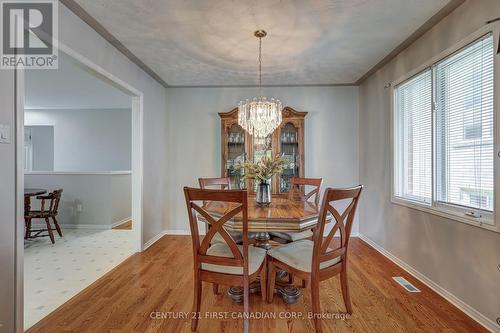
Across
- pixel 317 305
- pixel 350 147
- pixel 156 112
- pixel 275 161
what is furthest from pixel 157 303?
pixel 350 147

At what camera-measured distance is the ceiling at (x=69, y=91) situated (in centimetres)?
393

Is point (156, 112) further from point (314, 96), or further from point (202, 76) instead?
point (314, 96)

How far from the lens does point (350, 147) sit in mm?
4309

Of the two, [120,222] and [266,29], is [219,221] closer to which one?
[266,29]

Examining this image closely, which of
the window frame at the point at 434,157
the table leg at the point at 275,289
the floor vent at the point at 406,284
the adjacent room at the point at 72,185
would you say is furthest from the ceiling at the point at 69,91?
the floor vent at the point at 406,284

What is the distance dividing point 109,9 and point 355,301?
10.5ft

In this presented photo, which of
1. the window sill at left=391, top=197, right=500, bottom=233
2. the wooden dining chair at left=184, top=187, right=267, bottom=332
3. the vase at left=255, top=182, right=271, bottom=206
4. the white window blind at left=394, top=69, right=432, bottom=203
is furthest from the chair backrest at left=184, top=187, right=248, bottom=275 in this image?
the white window blind at left=394, top=69, right=432, bottom=203

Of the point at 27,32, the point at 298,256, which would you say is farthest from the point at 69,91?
the point at 298,256

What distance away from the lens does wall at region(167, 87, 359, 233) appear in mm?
4309

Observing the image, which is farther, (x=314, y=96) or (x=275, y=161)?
(x=314, y=96)

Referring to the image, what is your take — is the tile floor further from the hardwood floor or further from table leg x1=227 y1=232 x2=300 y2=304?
table leg x1=227 y1=232 x2=300 y2=304

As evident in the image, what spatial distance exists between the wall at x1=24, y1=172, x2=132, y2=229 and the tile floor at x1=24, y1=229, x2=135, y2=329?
23cm

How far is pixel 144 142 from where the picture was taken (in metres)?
3.60

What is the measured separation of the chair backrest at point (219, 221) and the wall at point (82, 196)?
3615 mm
